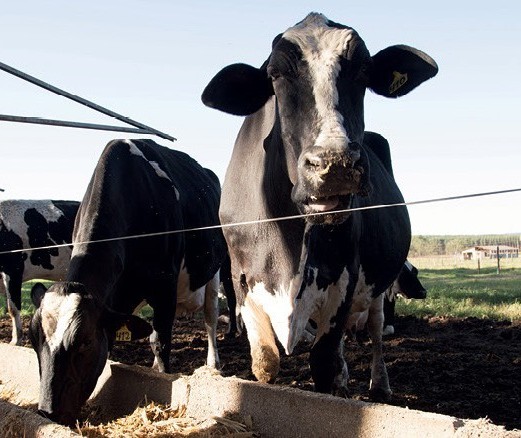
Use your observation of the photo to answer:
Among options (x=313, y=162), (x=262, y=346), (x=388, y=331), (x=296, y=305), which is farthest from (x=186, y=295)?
(x=313, y=162)

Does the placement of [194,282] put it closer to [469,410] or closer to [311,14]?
[469,410]

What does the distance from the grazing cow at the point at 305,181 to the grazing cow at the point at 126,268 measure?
0.75 m

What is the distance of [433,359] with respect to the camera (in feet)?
25.9

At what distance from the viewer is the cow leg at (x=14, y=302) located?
36.1 feet

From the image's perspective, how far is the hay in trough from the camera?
400 centimetres

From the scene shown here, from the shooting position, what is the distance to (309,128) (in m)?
3.77

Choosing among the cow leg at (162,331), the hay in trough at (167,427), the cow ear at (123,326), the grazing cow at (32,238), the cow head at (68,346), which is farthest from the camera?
the grazing cow at (32,238)

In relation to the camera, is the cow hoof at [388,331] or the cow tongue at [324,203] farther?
the cow hoof at [388,331]

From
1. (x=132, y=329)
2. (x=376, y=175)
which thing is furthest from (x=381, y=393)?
(x=132, y=329)

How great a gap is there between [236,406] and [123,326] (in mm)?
1122

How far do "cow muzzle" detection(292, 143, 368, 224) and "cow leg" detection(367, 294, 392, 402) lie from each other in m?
3.03

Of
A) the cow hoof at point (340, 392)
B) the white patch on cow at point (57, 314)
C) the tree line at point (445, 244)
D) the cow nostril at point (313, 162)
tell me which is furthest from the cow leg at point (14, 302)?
the tree line at point (445, 244)

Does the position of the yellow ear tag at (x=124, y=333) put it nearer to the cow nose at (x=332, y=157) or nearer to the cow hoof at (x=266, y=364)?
the cow hoof at (x=266, y=364)

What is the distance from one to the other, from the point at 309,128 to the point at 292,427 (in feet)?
4.98
